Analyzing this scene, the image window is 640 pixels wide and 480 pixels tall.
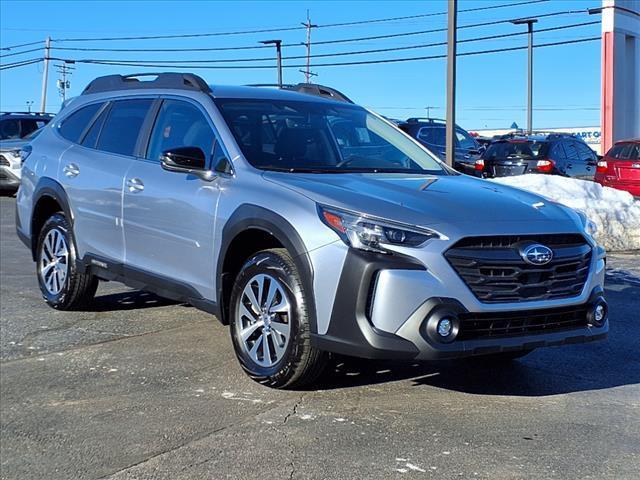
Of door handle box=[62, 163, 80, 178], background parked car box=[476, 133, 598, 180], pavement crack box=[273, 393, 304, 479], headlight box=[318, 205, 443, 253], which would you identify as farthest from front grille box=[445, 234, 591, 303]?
background parked car box=[476, 133, 598, 180]

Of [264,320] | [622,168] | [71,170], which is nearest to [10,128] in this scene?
[622,168]

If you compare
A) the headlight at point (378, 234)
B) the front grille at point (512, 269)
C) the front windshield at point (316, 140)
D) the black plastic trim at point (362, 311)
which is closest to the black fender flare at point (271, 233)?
the black plastic trim at point (362, 311)

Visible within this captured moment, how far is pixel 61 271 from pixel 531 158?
12061 millimetres

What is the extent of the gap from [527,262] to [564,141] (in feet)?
46.7

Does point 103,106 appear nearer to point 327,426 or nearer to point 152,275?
point 152,275

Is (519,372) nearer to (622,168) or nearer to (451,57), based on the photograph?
(451,57)

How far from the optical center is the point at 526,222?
4.51 meters

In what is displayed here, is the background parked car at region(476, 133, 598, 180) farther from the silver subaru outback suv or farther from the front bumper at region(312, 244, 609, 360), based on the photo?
the front bumper at region(312, 244, 609, 360)

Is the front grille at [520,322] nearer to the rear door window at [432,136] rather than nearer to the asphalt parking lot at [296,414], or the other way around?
the asphalt parking lot at [296,414]

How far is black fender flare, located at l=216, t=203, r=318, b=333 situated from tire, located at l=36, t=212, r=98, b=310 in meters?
2.15

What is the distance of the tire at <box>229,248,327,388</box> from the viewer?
15.0ft

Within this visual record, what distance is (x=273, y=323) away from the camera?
476 centimetres

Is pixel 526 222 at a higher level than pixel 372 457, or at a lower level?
higher

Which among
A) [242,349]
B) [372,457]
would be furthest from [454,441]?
[242,349]
